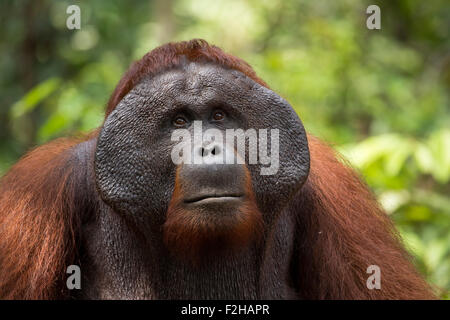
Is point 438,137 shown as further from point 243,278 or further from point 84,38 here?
point 84,38

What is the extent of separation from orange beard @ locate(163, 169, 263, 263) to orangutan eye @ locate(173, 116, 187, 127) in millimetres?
296

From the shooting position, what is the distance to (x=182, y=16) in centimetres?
1188

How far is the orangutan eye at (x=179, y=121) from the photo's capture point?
298cm

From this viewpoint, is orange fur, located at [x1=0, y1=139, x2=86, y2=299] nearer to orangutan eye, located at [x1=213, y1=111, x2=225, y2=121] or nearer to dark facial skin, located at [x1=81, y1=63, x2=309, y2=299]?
dark facial skin, located at [x1=81, y1=63, x2=309, y2=299]

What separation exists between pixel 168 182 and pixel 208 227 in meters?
0.31

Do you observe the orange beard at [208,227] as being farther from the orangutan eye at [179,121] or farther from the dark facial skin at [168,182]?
the orangutan eye at [179,121]

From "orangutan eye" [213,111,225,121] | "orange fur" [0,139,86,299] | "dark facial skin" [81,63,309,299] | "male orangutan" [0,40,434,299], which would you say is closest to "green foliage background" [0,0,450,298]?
"male orangutan" [0,40,434,299]

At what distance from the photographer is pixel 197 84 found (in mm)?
3021

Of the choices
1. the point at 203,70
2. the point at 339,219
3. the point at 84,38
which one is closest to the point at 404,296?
the point at 339,219

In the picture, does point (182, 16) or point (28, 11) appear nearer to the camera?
point (28, 11)

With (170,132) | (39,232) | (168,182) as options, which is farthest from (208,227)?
(39,232)

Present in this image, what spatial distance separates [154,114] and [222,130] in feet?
1.08

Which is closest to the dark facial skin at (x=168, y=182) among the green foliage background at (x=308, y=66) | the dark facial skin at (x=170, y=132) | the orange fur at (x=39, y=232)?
the dark facial skin at (x=170, y=132)

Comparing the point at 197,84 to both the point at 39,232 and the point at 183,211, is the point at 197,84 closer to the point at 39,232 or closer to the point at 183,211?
the point at 183,211
